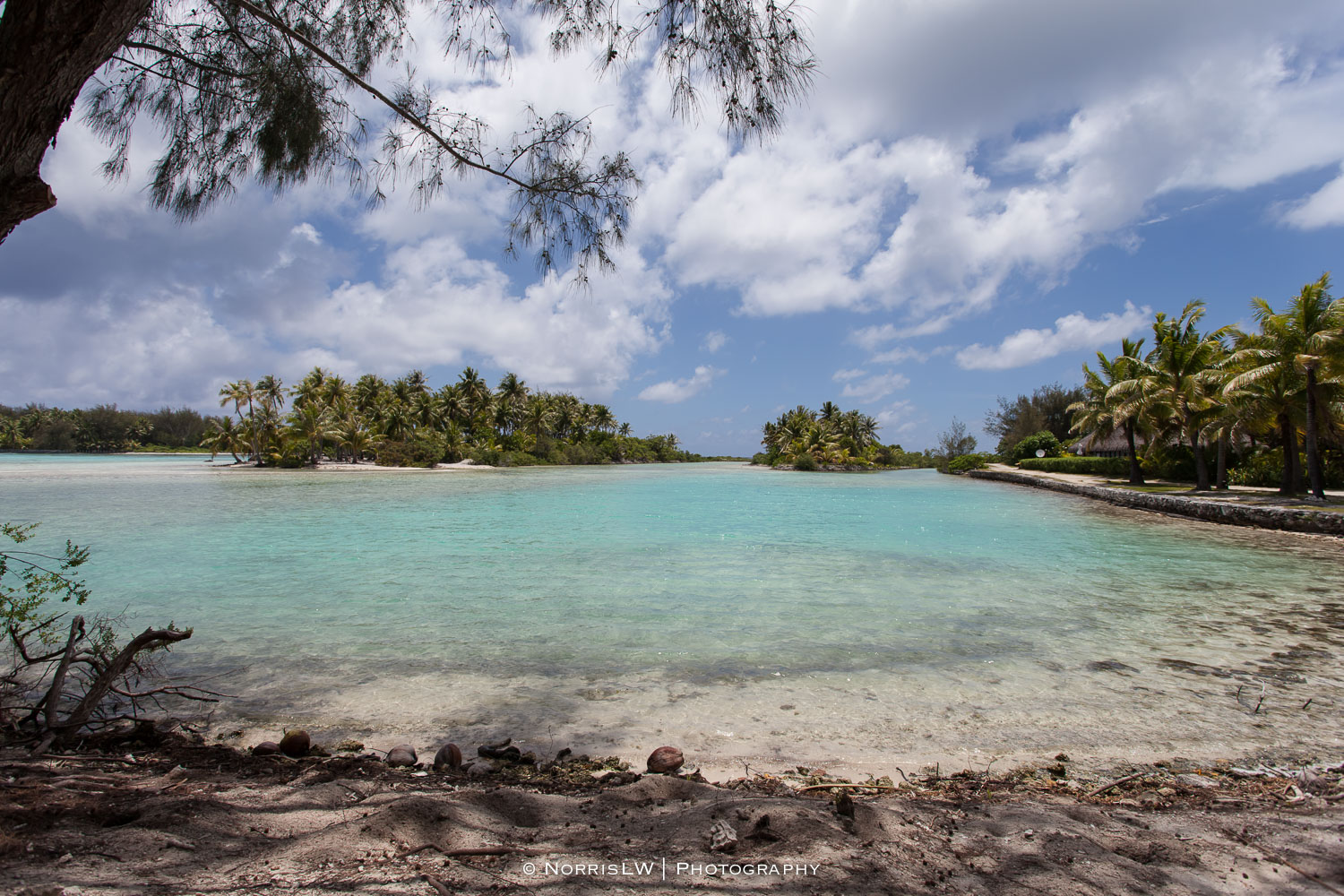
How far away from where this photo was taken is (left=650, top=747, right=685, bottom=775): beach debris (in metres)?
3.27

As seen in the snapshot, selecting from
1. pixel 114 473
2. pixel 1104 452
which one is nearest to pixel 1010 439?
pixel 1104 452

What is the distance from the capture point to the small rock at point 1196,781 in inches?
120

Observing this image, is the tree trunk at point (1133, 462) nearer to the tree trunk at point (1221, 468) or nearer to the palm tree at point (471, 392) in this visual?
the tree trunk at point (1221, 468)

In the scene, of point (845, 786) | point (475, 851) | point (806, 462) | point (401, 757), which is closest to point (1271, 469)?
point (845, 786)

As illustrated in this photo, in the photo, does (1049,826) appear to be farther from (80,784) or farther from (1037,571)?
(1037,571)

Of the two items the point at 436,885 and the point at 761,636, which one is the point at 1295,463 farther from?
the point at 436,885

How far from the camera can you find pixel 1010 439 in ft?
197

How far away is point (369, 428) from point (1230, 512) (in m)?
60.8

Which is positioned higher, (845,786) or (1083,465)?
(1083,465)

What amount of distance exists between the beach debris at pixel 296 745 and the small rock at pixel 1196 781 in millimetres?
4570

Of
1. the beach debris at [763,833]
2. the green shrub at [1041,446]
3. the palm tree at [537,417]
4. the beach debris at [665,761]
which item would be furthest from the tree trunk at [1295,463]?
the palm tree at [537,417]

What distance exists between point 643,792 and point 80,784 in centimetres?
228

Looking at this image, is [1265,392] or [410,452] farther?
[410,452]

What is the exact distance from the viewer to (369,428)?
5838 centimetres
